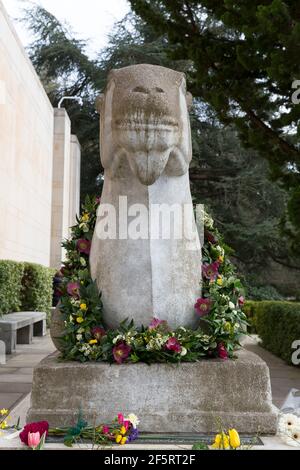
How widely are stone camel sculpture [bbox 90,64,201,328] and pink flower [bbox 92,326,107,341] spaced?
12cm

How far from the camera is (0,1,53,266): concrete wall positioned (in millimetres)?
10102

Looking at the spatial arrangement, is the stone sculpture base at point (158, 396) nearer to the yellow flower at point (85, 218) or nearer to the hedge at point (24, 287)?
the yellow flower at point (85, 218)

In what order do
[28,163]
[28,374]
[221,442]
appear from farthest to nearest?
[28,163] → [28,374] → [221,442]

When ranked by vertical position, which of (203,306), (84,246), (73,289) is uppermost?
(84,246)

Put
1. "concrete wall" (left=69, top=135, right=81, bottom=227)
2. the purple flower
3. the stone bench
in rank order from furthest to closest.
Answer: "concrete wall" (left=69, top=135, right=81, bottom=227) → the stone bench → the purple flower

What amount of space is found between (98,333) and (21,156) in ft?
30.0

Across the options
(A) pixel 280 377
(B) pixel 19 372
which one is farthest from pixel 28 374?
(A) pixel 280 377

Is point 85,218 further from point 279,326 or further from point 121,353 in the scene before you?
point 279,326

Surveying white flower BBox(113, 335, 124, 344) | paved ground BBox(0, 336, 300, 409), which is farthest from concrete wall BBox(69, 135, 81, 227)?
white flower BBox(113, 335, 124, 344)

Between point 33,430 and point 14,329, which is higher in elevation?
point 14,329

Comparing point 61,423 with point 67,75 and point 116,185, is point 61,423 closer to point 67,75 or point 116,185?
point 116,185

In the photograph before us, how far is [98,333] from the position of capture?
3127 mm

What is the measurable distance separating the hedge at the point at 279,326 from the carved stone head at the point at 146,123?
555 centimetres

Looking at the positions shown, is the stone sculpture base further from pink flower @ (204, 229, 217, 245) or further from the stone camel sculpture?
pink flower @ (204, 229, 217, 245)
